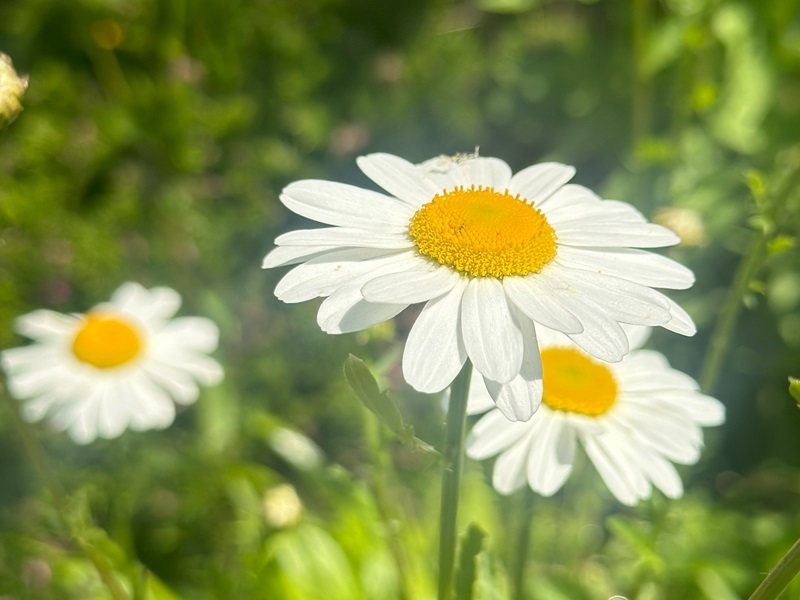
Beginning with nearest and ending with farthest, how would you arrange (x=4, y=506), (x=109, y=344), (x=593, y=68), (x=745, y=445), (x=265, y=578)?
(x=265, y=578) → (x=109, y=344) → (x=4, y=506) → (x=745, y=445) → (x=593, y=68)

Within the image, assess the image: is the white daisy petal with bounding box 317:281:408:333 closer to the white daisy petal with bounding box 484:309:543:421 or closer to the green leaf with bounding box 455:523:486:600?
the white daisy petal with bounding box 484:309:543:421

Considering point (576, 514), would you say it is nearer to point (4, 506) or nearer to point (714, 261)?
point (714, 261)

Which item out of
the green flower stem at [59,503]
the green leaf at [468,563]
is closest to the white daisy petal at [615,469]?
the green leaf at [468,563]

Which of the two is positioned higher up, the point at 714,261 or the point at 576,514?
the point at 714,261

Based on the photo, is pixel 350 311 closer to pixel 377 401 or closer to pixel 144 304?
pixel 377 401

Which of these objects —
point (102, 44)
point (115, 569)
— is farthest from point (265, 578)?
point (102, 44)

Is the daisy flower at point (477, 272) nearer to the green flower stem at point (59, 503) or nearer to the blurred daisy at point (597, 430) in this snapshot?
the blurred daisy at point (597, 430)

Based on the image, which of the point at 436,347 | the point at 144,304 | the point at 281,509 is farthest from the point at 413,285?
the point at 144,304
